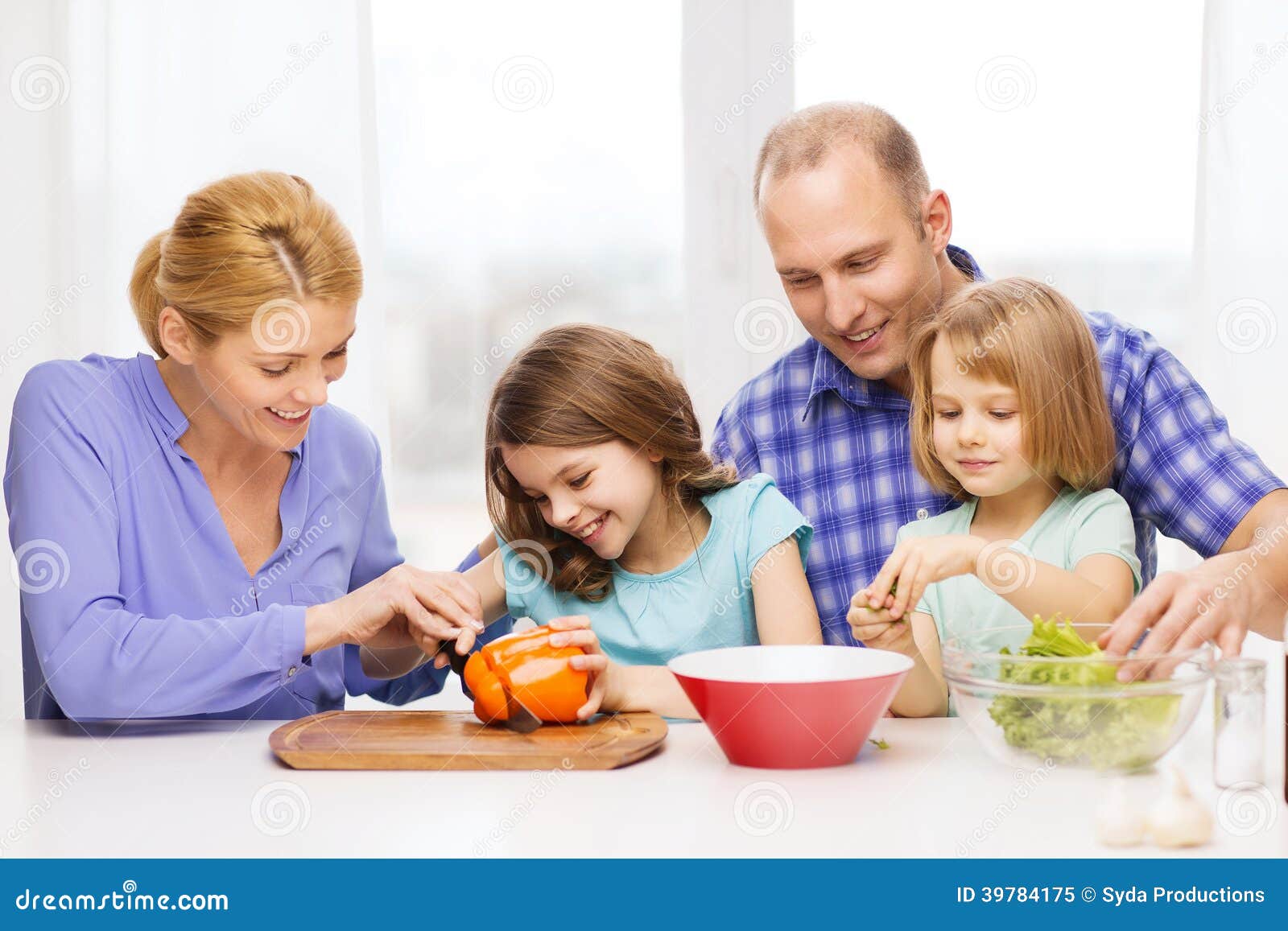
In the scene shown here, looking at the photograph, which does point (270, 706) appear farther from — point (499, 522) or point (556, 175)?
point (556, 175)

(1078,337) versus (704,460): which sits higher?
(1078,337)

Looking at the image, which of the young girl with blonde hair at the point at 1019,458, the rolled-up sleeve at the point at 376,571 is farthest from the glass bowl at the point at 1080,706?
the rolled-up sleeve at the point at 376,571

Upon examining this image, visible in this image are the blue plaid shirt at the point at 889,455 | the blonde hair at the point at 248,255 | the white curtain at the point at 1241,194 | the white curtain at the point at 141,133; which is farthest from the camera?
the white curtain at the point at 141,133

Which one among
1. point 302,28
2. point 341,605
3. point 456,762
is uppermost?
point 302,28

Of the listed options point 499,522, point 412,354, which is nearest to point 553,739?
point 499,522

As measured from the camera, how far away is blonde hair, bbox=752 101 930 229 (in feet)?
5.84

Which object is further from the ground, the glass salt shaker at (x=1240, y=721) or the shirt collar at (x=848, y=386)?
the shirt collar at (x=848, y=386)

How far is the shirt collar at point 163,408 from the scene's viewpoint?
1.60 meters

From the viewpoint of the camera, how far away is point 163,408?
1.60 meters

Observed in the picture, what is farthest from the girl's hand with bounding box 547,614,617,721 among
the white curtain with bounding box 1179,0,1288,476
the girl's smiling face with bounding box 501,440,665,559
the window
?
the white curtain with bounding box 1179,0,1288,476

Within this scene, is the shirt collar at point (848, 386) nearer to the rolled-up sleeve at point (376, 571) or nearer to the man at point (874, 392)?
the man at point (874, 392)

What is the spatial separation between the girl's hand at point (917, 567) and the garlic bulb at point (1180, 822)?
37 cm

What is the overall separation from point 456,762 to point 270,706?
554mm

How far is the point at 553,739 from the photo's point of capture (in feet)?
4.11
